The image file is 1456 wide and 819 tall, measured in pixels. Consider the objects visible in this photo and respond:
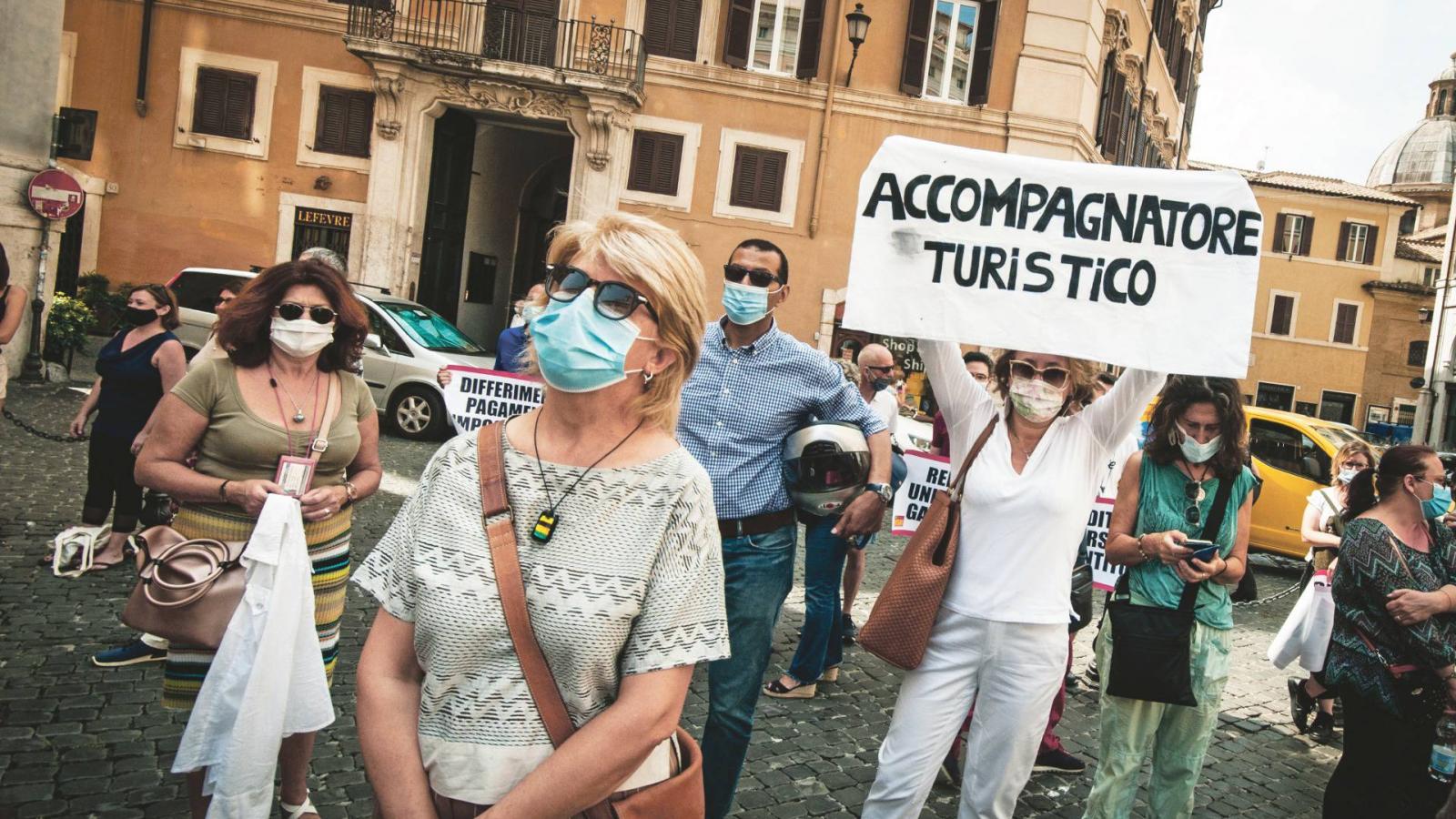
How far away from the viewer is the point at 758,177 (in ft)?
→ 70.9

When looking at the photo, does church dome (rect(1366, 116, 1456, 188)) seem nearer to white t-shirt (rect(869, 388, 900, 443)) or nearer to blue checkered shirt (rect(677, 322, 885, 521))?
white t-shirt (rect(869, 388, 900, 443))

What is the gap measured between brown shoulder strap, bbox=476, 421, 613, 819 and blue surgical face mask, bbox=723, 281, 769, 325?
6.89 feet

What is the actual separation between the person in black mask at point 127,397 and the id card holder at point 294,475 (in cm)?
314

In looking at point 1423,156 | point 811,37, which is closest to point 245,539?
point 811,37

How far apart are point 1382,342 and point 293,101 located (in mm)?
47424

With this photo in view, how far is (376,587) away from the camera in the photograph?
6.55 feet

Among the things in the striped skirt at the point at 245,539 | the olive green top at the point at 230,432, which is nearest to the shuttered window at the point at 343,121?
the olive green top at the point at 230,432

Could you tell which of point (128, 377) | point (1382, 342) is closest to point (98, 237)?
point (128, 377)

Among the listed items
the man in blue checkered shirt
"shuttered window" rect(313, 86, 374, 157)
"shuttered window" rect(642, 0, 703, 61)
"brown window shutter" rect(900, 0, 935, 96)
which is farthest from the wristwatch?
"shuttered window" rect(313, 86, 374, 157)

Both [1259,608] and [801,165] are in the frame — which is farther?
[801,165]

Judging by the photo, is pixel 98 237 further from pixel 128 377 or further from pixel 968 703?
pixel 968 703

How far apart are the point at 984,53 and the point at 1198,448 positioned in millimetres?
19641

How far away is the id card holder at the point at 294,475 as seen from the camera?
3.54m

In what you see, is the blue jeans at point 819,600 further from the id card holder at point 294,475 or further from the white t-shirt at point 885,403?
the id card holder at point 294,475
